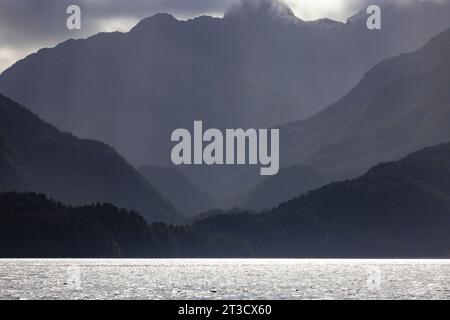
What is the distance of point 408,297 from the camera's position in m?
196
